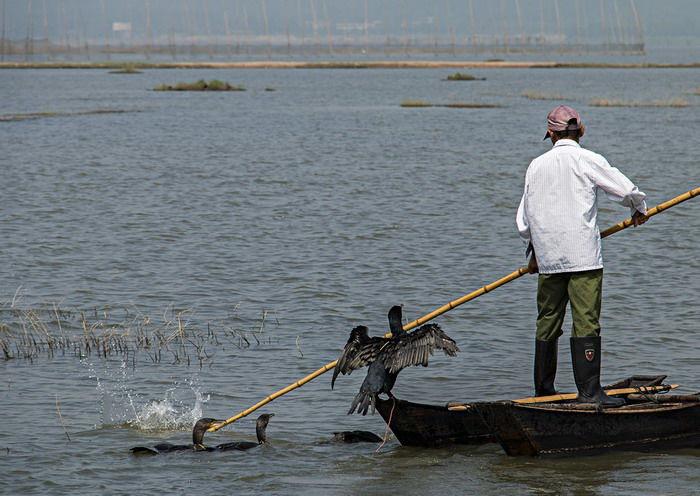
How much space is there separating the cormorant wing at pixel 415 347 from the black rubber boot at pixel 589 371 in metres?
1.01

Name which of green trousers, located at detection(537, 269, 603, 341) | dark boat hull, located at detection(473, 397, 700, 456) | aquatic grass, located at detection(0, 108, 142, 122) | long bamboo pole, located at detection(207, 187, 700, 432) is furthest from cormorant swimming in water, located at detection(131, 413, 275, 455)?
aquatic grass, located at detection(0, 108, 142, 122)

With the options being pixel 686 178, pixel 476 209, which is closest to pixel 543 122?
pixel 686 178

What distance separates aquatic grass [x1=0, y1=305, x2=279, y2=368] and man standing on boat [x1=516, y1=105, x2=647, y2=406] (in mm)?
4365

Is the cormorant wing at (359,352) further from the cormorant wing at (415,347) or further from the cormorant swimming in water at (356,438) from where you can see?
the cormorant swimming in water at (356,438)

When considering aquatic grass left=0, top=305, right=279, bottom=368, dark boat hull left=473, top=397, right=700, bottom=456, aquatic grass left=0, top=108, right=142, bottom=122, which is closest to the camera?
dark boat hull left=473, top=397, right=700, bottom=456

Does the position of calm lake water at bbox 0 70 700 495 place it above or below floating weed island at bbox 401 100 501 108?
below

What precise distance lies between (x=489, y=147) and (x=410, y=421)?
1130 inches

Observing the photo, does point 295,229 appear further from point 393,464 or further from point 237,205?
point 393,464

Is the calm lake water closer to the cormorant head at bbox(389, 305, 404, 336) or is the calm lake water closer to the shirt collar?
the cormorant head at bbox(389, 305, 404, 336)

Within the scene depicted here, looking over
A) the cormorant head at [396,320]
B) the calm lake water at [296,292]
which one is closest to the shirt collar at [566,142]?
the cormorant head at [396,320]

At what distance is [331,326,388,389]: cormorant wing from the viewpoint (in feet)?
27.1

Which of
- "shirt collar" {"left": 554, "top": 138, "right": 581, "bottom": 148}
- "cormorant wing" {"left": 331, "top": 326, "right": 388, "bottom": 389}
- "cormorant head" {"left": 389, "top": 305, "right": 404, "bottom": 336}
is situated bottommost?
"cormorant wing" {"left": 331, "top": 326, "right": 388, "bottom": 389}

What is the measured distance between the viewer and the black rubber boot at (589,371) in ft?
27.7

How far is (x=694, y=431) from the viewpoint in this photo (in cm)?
862
